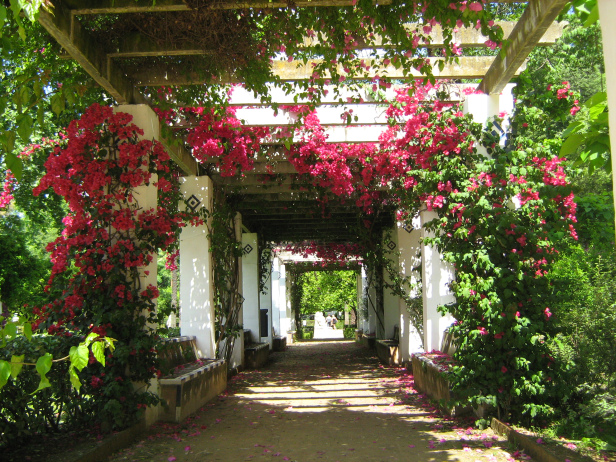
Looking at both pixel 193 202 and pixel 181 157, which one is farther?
pixel 193 202

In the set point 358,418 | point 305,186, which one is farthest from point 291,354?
point 358,418

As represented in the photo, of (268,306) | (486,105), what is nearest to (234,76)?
(486,105)

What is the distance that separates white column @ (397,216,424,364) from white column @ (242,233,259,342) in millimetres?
4156

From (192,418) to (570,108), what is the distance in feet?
16.6

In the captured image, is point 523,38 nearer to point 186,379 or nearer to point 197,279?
point 186,379

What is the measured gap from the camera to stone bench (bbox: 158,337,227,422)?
6.02 metres

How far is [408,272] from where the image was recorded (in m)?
10.6

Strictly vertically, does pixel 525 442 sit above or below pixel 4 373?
below

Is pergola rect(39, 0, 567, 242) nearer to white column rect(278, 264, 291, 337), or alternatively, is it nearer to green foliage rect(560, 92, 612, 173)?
green foliage rect(560, 92, 612, 173)

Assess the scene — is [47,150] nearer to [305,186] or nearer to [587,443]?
[305,186]

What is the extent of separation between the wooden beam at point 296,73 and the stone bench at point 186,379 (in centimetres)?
259

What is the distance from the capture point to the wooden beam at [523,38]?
14.2 feet

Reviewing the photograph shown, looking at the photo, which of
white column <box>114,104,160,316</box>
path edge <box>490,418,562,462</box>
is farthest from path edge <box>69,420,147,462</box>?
path edge <box>490,418,562,462</box>

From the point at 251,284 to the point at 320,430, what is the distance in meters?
8.34
